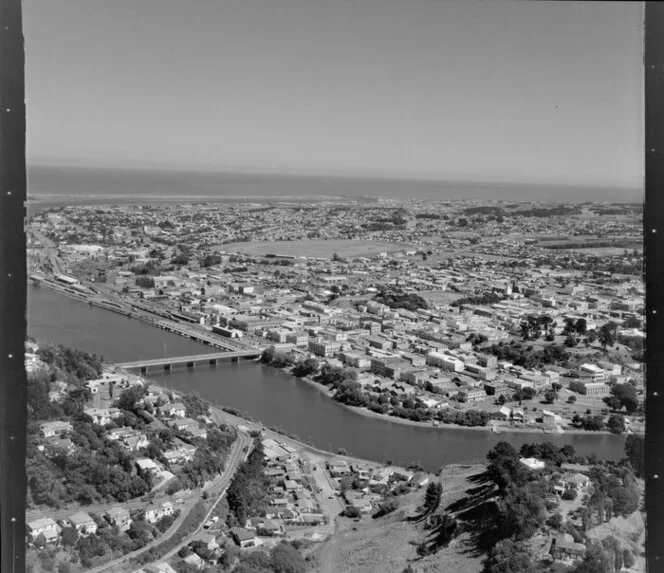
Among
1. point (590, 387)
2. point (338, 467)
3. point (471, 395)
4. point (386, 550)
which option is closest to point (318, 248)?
point (471, 395)

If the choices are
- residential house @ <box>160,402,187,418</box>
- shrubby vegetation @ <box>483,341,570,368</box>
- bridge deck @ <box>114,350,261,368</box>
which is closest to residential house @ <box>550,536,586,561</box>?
residential house @ <box>160,402,187,418</box>

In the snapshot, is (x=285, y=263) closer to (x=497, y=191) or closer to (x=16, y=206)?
(x=497, y=191)

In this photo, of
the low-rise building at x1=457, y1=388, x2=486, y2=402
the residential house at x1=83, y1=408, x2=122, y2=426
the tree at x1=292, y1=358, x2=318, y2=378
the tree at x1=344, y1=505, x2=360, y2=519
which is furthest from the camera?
the tree at x1=292, y1=358, x2=318, y2=378

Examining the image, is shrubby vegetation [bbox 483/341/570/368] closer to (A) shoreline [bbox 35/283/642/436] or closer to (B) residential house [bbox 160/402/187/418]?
(A) shoreline [bbox 35/283/642/436]

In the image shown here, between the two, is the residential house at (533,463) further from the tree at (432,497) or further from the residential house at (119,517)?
the residential house at (119,517)

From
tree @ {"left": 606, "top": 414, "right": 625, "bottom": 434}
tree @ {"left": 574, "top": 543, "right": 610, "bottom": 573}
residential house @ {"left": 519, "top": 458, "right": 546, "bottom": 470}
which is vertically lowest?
tree @ {"left": 574, "top": 543, "right": 610, "bottom": 573}

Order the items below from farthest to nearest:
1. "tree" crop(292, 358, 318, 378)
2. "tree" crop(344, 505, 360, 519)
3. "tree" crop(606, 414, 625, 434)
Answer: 1. "tree" crop(292, 358, 318, 378)
2. "tree" crop(344, 505, 360, 519)
3. "tree" crop(606, 414, 625, 434)

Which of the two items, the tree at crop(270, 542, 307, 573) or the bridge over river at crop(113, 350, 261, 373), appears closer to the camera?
the tree at crop(270, 542, 307, 573)
